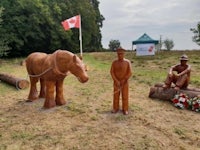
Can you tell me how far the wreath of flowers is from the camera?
6.46 meters

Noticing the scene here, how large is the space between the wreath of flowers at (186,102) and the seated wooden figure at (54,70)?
7.43ft

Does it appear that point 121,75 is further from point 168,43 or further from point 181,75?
point 168,43

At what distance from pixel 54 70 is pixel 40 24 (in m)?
14.9

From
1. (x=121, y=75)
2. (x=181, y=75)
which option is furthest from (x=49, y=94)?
(x=181, y=75)

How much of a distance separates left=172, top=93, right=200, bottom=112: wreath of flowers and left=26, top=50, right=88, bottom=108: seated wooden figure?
2.26 meters

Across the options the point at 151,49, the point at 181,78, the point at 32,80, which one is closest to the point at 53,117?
the point at 32,80

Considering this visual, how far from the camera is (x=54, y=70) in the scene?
635 cm

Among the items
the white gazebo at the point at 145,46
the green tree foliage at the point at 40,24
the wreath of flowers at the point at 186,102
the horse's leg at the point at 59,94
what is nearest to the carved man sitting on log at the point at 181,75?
the wreath of flowers at the point at 186,102

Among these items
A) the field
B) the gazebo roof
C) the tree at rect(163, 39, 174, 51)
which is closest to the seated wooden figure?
the field

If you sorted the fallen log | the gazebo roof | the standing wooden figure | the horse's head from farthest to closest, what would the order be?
the gazebo roof
the fallen log
the horse's head
the standing wooden figure

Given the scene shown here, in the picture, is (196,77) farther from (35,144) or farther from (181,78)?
(35,144)

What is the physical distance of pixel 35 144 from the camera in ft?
15.9

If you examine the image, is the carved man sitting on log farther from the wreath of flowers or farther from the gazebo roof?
the gazebo roof

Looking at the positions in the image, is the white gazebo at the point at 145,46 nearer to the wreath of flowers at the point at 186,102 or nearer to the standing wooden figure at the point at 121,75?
the wreath of flowers at the point at 186,102
